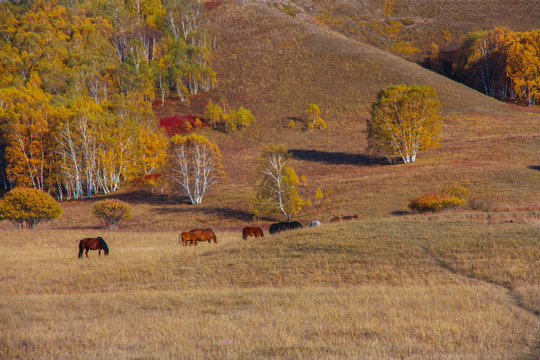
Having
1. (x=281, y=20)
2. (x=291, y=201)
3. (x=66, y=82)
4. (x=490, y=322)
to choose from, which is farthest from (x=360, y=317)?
(x=281, y=20)

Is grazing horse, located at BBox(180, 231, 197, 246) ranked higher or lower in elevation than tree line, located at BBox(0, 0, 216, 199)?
lower

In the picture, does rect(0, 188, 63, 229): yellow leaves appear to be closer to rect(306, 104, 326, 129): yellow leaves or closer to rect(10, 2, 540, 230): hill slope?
rect(10, 2, 540, 230): hill slope

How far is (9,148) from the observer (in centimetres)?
6512

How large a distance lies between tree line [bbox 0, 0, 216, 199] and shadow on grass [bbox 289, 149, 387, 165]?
87.7 feet

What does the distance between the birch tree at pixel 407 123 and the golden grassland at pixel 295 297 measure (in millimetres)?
40127

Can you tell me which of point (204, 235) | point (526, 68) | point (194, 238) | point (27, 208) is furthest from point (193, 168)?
point (526, 68)

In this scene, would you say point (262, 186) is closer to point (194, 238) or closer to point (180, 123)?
point (194, 238)

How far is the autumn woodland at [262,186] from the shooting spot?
444 inches

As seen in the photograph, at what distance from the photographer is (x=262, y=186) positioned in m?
47.5

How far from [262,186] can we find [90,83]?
7250 centimetres

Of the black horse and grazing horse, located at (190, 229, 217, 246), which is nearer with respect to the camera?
grazing horse, located at (190, 229, 217, 246)

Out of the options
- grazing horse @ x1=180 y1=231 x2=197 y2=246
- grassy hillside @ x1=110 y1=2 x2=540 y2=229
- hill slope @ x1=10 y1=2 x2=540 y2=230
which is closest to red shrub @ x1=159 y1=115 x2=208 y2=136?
hill slope @ x1=10 y1=2 x2=540 y2=230

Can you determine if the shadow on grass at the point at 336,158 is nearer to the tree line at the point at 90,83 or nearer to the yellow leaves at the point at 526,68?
the tree line at the point at 90,83

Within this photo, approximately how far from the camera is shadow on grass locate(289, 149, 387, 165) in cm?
6975
